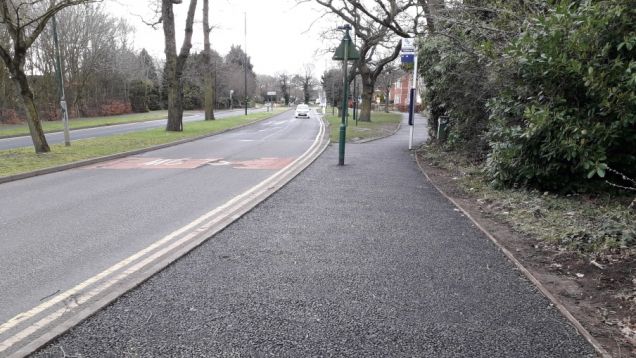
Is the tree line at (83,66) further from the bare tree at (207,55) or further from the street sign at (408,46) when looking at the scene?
the street sign at (408,46)

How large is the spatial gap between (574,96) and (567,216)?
1.96 meters

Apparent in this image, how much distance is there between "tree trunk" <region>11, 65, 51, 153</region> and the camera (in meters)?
14.0

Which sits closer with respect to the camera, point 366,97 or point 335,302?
point 335,302

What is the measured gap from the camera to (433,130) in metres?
17.8

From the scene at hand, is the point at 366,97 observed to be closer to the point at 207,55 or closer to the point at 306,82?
the point at 207,55

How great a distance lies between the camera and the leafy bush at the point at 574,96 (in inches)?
234

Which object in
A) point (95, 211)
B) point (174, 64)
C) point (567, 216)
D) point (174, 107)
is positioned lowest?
point (95, 211)

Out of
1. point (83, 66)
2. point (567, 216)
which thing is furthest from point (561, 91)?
point (83, 66)

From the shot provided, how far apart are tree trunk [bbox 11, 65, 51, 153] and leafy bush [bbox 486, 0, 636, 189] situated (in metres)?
13.6

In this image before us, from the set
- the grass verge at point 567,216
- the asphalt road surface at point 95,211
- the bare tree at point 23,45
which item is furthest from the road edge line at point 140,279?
the bare tree at point 23,45

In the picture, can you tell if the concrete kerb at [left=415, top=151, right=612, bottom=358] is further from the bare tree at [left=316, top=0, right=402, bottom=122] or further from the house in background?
the house in background

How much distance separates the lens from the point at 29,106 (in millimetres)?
14203

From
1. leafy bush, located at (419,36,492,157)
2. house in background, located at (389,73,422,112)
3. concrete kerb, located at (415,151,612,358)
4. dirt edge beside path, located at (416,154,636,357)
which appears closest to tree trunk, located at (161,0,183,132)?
leafy bush, located at (419,36,492,157)

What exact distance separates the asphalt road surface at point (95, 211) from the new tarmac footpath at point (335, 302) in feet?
3.00
